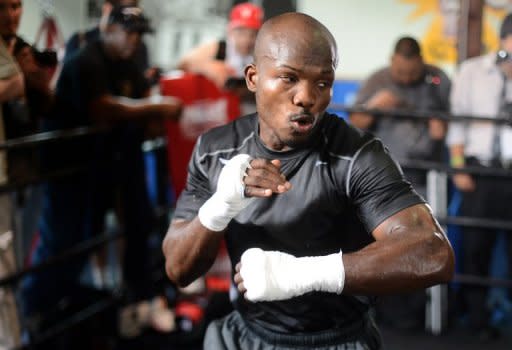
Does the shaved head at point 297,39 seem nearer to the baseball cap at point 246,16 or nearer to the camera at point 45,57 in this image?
the camera at point 45,57

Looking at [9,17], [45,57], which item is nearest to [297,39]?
[9,17]

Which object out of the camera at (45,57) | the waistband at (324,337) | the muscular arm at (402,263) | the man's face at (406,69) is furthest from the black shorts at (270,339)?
the man's face at (406,69)

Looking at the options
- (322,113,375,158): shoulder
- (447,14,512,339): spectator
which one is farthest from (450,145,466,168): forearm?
(322,113,375,158): shoulder

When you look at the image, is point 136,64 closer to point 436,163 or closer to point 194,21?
point 194,21

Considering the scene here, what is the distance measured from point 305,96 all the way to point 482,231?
2631 millimetres

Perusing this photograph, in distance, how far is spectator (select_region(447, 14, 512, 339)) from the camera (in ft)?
12.2

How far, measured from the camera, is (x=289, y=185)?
1371mm

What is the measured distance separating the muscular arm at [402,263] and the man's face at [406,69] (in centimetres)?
242

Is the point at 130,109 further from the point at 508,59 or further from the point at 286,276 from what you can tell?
the point at 286,276

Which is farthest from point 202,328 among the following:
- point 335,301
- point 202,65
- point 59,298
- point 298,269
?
point 298,269

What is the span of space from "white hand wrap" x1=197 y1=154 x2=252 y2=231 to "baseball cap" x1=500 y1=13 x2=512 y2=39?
8.60 ft

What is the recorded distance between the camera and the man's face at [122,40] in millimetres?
3160

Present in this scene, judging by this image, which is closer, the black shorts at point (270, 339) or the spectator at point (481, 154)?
the black shorts at point (270, 339)

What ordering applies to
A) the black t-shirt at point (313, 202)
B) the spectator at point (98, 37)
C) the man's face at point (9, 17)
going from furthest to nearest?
the spectator at point (98, 37) → the man's face at point (9, 17) → the black t-shirt at point (313, 202)
